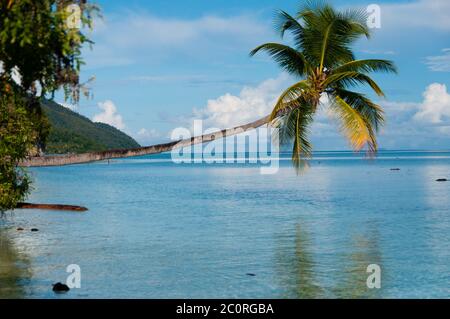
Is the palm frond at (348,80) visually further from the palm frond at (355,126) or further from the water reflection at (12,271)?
the water reflection at (12,271)

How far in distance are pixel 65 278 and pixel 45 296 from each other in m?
2.77

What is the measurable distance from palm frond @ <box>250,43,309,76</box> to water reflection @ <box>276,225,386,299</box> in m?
7.61

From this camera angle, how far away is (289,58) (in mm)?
24641

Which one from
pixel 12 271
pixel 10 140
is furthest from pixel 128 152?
pixel 12 271

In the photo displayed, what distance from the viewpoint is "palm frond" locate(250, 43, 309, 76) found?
24.2 meters

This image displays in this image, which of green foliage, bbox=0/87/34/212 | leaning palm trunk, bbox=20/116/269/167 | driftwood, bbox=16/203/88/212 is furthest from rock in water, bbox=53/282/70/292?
driftwood, bbox=16/203/88/212

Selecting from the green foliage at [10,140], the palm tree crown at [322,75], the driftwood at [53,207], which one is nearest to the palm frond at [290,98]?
the palm tree crown at [322,75]

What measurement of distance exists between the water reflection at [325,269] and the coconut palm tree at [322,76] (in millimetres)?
3984

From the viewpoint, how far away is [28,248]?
26.6 meters

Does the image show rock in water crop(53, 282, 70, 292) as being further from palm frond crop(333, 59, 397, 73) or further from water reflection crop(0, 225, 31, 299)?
palm frond crop(333, 59, 397, 73)
